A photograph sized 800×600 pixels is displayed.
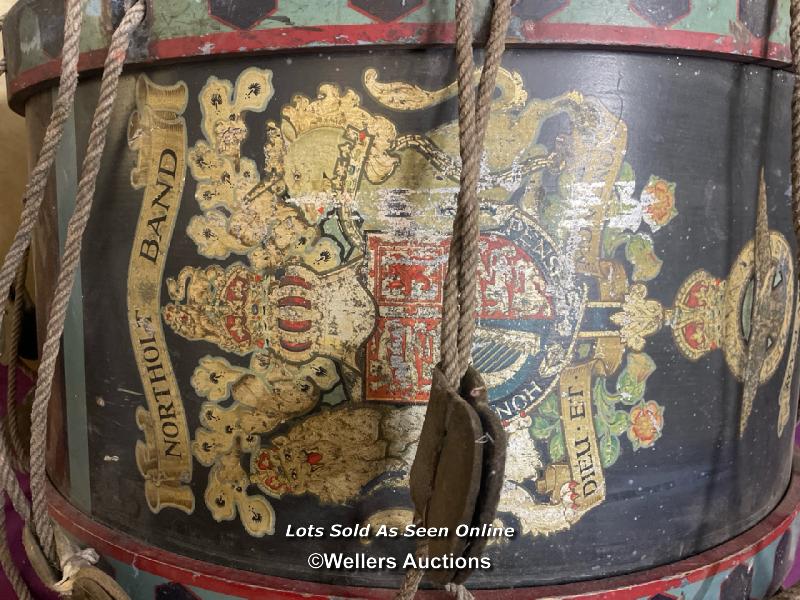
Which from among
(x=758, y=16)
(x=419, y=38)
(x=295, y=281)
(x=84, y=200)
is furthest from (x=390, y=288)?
(x=758, y=16)

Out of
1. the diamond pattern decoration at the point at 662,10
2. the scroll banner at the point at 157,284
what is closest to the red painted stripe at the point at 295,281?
the scroll banner at the point at 157,284

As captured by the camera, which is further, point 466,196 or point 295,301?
point 295,301

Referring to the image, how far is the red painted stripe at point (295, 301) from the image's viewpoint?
0.79 meters

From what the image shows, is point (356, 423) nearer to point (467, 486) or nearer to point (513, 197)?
point (467, 486)

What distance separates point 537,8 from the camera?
2.38ft

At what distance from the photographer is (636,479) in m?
0.81

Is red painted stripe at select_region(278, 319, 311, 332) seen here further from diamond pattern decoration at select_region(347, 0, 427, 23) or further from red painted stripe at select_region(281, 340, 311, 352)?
diamond pattern decoration at select_region(347, 0, 427, 23)

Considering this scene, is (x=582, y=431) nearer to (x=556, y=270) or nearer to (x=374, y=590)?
(x=556, y=270)

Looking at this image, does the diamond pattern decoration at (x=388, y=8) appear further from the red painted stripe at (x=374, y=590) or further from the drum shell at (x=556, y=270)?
the red painted stripe at (x=374, y=590)

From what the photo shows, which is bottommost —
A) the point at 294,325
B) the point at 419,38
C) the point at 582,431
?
the point at 582,431

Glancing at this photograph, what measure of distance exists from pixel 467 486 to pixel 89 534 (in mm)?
569

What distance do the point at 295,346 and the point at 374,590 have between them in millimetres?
293

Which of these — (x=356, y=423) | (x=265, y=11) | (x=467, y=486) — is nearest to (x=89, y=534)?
(x=356, y=423)

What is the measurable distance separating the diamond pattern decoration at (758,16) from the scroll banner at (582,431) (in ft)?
1.38
